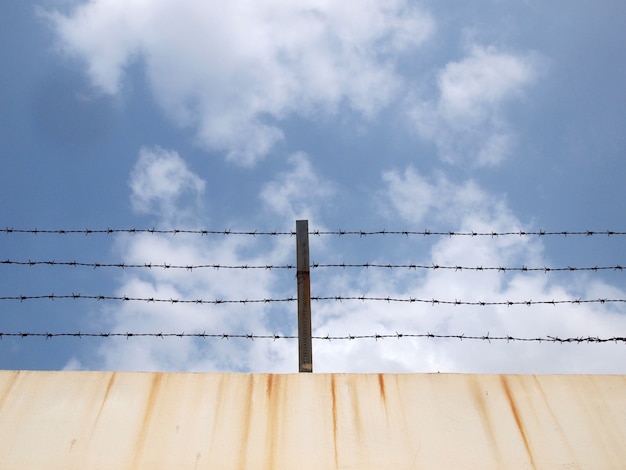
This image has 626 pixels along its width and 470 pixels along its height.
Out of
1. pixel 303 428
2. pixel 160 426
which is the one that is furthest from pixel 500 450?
pixel 160 426

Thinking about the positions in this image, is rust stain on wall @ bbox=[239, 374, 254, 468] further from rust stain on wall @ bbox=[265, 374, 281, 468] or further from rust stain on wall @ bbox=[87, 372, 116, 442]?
rust stain on wall @ bbox=[87, 372, 116, 442]

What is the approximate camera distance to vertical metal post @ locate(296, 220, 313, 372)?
285 centimetres

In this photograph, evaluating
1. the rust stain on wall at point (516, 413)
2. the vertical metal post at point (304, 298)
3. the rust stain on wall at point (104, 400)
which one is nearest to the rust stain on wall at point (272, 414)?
the vertical metal post at point (304, 298)

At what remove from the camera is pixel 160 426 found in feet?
7.93

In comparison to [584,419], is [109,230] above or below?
above

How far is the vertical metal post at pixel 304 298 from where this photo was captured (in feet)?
9.35

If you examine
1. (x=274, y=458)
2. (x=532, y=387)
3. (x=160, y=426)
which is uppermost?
(x=532, y=387)

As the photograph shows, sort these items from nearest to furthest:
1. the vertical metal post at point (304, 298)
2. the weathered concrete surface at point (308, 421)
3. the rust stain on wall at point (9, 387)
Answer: the weathered concrete surface at point (308, 421) < the rust stain on wall at point (9, 387) < the vertical metal post at point (304, 298)

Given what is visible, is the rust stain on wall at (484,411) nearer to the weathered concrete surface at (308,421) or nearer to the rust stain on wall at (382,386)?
the weathered concrete surface at (308,421)

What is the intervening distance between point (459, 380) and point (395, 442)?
511 millimetres

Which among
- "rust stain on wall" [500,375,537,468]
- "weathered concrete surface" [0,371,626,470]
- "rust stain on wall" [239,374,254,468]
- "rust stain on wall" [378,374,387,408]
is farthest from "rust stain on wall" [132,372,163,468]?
"rust stain on wall" [500,375,537,468]

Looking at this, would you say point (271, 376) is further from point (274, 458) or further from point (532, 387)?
point (532, 387)

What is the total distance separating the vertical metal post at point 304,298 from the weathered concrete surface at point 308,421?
0.67ft

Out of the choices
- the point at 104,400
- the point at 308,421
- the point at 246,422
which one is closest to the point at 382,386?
A: the point at 308,421
